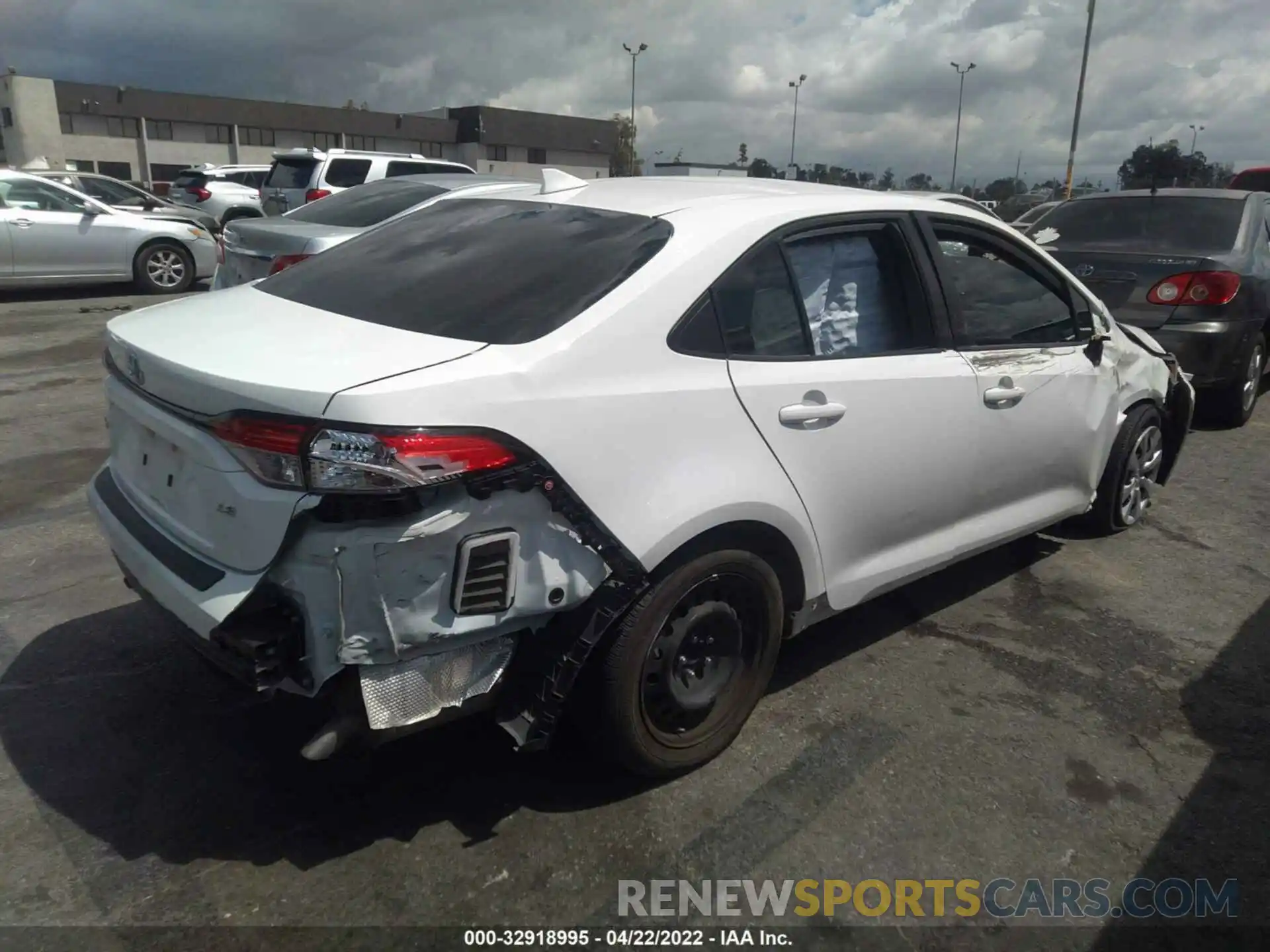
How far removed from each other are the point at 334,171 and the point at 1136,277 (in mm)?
11232

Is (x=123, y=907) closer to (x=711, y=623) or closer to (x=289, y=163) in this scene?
(x=711, y=623)

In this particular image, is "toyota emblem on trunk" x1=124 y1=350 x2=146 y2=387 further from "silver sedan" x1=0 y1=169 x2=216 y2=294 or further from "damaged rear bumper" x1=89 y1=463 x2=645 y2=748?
"silver sedan" x1=0 y1=169 x2=216 y2=294

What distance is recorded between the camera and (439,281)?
2.99m

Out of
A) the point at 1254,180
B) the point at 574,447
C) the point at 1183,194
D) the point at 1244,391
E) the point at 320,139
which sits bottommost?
the point at 1244,391

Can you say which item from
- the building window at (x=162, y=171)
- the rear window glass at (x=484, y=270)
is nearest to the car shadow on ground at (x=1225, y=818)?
the rear window glass at (x=484, y=270)

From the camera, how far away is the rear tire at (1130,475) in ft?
15.6

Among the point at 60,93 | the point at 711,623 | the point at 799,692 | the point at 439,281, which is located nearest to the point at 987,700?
the point at 799,692

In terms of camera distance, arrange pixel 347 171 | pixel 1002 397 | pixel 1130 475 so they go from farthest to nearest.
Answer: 1. pixel 347 171
2. pixel 1130 475
3. pixel 1002 397

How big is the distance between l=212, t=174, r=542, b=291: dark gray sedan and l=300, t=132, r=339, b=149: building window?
5691 cm

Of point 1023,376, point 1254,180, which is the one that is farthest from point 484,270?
point 1254,180

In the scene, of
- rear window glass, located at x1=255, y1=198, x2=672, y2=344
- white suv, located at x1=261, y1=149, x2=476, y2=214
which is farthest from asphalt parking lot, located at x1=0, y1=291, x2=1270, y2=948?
white suv, located at x1=261, y1=149, x2=476, y2=214

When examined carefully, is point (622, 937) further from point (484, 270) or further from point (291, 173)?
point (291, 173)

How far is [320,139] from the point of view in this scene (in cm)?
6072

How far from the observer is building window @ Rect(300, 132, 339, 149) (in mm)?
60031
